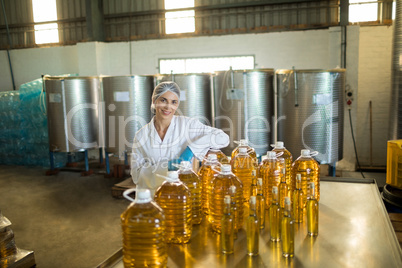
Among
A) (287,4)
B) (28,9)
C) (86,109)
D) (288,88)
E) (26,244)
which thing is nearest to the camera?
(26,244)

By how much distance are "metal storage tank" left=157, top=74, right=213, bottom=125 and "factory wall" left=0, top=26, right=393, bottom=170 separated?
1.87 metres

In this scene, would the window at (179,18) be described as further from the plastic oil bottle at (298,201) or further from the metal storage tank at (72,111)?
the plastic oil bottle at (298,201)

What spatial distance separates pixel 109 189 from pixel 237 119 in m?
2.29

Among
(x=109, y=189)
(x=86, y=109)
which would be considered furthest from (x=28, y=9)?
(x=109, y=189)

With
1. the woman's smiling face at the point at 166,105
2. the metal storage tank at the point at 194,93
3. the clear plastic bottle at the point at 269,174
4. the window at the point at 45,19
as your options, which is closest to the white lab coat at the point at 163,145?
the woman's smiling face at the point at 166,105

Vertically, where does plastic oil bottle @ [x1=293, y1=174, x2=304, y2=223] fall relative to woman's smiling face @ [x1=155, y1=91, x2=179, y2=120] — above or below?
below

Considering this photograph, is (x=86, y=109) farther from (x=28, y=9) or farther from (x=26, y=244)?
(x=28, y=9)

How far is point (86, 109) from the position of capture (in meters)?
6.33

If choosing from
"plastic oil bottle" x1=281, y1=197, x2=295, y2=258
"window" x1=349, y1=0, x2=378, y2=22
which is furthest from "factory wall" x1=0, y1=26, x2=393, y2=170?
"plastic oil bottle" x1=281, y1=197, x2=295, y2=258

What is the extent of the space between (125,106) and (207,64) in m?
2.20

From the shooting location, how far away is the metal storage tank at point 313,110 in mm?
4797

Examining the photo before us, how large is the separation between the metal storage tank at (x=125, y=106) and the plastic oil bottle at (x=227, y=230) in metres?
4.52

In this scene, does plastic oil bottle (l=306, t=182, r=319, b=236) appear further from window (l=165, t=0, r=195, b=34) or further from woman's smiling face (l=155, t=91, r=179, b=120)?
window (l=165, t=0, r=195, b=34)

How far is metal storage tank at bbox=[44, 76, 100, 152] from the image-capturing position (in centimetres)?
621
